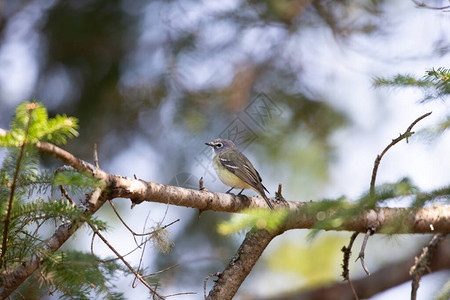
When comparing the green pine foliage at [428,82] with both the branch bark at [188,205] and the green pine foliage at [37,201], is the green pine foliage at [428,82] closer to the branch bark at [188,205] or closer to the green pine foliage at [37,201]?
the branch bark at [188,205]

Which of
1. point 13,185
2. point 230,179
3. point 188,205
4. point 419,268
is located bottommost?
point 13,185

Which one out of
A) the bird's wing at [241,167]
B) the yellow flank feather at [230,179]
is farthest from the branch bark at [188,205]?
the yellow flank feather at [230,179]

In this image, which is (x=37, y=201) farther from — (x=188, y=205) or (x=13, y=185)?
(x=188, y=205)

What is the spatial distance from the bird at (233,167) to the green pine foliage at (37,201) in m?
1.98

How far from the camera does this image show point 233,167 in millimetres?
4328

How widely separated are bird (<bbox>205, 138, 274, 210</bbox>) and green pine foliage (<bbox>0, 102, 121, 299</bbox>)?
1.98 metres

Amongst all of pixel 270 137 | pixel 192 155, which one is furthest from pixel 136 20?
pixel 270 137

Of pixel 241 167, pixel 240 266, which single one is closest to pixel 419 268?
pixel 240 266

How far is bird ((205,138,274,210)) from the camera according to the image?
13.4 ft

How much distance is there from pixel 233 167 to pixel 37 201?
2.49 meters

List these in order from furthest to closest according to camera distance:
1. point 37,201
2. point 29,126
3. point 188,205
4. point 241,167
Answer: point 241,167 < point 188,205 < point 37,201 < point 29,126

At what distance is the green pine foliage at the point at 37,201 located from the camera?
63.6 inches

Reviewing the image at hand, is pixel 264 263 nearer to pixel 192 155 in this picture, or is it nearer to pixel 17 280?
pixel 192 155

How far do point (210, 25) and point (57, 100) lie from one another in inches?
64.1
